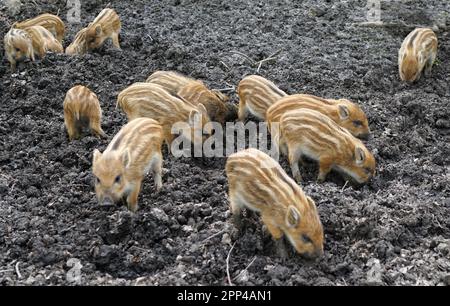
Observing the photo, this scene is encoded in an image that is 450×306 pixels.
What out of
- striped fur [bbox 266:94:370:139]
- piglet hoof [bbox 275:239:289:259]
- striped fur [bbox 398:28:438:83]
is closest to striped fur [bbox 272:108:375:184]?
striped fur [bbox 266:94:370:139]

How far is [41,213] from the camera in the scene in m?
5.25

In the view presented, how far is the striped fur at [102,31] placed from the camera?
8.26 metres

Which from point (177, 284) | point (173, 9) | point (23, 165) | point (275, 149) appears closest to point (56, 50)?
point (173, 9)

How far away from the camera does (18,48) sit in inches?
308

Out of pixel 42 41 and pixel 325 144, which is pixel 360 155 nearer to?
pixel 325 144

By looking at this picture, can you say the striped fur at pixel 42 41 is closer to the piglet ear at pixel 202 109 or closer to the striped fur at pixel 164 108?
the striped fur at pixel 164 108

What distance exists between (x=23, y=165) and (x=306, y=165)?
2436 mm

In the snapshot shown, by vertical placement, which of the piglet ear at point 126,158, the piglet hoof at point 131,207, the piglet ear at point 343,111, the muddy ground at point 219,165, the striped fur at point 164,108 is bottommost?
the muddy ground at point 219,165

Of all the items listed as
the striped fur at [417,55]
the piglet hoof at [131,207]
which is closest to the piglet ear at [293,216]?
the piglet hoof at [131,207]

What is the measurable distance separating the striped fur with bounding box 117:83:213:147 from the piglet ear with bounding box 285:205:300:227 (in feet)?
6.22

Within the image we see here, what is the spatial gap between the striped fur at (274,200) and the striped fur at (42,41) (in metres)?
4.07

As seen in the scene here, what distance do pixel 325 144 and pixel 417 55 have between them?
94.4 inches

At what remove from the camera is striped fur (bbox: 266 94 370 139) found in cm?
602
